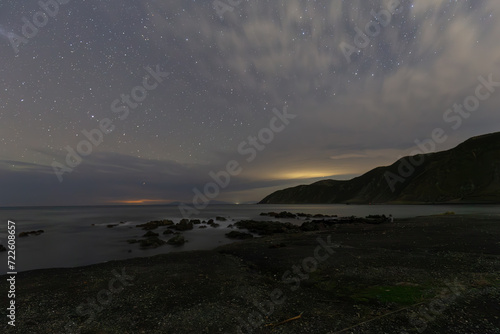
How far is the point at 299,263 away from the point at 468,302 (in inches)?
402

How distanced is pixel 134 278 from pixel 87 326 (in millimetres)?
6607

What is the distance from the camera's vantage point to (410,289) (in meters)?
11.6

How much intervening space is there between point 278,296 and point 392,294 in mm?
5577

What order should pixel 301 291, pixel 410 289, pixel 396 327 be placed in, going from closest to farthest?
pixel 396 327 < pixel 410 289 < pixel 301 291

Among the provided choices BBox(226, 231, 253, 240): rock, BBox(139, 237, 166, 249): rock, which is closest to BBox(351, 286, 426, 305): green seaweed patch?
BBox(139, 237, 166, 249): rock

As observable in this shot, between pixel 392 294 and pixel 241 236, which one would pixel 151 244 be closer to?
pixel 241 236

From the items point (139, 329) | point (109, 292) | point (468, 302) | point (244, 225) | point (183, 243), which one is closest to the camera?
point (139, 329)

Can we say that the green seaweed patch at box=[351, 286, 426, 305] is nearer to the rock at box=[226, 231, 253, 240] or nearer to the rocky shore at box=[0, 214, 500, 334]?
the rocky shore at box=[0, 214, 500, 334]

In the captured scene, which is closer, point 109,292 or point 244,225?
point 109,292

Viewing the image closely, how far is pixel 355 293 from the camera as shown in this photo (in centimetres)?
1183

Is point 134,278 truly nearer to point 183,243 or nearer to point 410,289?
point 410,289

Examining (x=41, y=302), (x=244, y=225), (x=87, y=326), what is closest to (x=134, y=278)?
(x=41, y=302)

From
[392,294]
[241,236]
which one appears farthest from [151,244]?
[392,294]

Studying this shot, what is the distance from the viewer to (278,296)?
1206 cm
